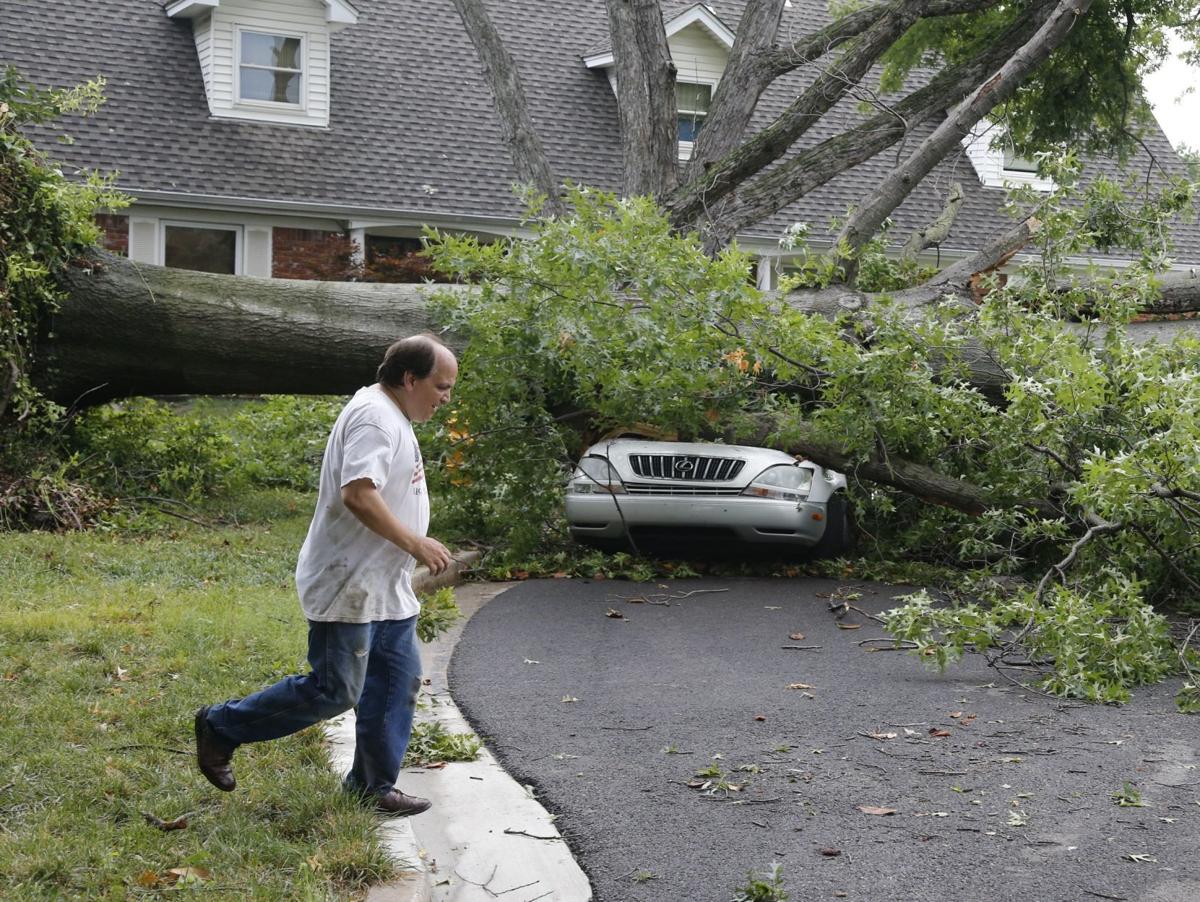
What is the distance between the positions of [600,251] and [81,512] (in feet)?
13.7

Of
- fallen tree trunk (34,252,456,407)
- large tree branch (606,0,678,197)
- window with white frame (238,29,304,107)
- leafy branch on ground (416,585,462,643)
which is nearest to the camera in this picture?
leafy branch on ground (416,585,462,643)

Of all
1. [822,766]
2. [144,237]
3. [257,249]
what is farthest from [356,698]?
[257,249]

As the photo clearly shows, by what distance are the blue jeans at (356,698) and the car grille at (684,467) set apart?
5.82 metres

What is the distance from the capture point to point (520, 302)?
392 inches

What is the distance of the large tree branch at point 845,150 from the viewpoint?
14.4m

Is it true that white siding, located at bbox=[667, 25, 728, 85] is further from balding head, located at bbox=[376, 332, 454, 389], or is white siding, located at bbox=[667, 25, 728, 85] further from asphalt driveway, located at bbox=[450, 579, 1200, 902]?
balding head, located at bbox=[376, 332, 454, 389]

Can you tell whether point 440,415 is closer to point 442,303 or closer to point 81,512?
point 442,303

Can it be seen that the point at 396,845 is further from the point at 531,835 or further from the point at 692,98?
the point at 692,98

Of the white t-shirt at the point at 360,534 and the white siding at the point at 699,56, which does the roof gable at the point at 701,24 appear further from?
the white t-shirt at the point at 360,534

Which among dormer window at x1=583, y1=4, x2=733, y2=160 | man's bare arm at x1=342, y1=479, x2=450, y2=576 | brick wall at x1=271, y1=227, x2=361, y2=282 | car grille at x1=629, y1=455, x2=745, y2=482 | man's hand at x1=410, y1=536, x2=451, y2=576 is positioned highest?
dormer window at x1=583, y1=4, x2=733, y2=160

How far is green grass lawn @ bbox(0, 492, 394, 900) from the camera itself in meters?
3.94

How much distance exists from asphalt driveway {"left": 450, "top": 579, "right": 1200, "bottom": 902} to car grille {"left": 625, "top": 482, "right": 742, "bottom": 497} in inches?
78.2

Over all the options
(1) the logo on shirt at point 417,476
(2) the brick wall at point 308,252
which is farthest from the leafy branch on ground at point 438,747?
(2) the brick wall at point 308,252

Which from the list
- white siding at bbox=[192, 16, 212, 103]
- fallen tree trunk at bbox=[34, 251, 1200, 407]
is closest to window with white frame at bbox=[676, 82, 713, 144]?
white siding at bbox=[192, 16, 212, 103]
